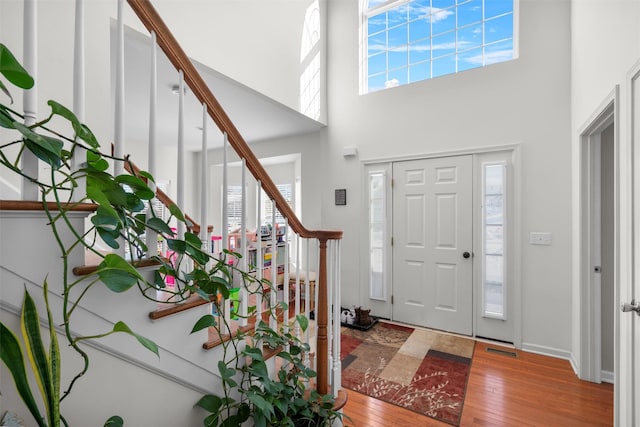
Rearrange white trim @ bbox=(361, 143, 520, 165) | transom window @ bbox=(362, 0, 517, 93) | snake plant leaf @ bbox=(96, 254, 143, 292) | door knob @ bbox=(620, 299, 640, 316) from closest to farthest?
snake plant leaf @ bbox=(96, 254, 143, 292) → door knob @ bbox=(620, 299, 640, 316) → white trim @ bbox=(361, 143, 520, 165) → transom window @ bbox=(362, 0, 517, 93)

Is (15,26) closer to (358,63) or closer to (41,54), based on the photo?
(41,54)

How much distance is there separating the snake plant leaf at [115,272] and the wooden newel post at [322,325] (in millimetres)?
1019

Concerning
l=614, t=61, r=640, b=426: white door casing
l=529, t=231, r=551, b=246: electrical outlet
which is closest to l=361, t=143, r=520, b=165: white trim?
l=529, t=231, r=551, b=246: electrical outlet

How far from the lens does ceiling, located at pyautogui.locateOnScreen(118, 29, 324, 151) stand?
89.7 inches

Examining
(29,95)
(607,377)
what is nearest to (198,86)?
(29,95)

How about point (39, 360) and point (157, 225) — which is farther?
point (157, 225)

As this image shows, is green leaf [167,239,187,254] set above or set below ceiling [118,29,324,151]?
below

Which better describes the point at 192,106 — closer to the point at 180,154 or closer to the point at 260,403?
the point at 180,154

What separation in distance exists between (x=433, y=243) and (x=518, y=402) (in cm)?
158

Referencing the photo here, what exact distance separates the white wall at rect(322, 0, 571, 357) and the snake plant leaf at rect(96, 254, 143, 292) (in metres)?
3.16

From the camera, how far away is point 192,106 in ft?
10.7

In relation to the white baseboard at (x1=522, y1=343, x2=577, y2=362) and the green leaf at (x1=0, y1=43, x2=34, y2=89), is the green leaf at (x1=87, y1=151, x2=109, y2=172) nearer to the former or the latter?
the green leaf at (x1=0, y1=43, x2=34, y2=89)

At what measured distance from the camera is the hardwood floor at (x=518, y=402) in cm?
189

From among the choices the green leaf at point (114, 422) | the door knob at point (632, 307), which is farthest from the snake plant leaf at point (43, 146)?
the door knob at point (632, 307)
